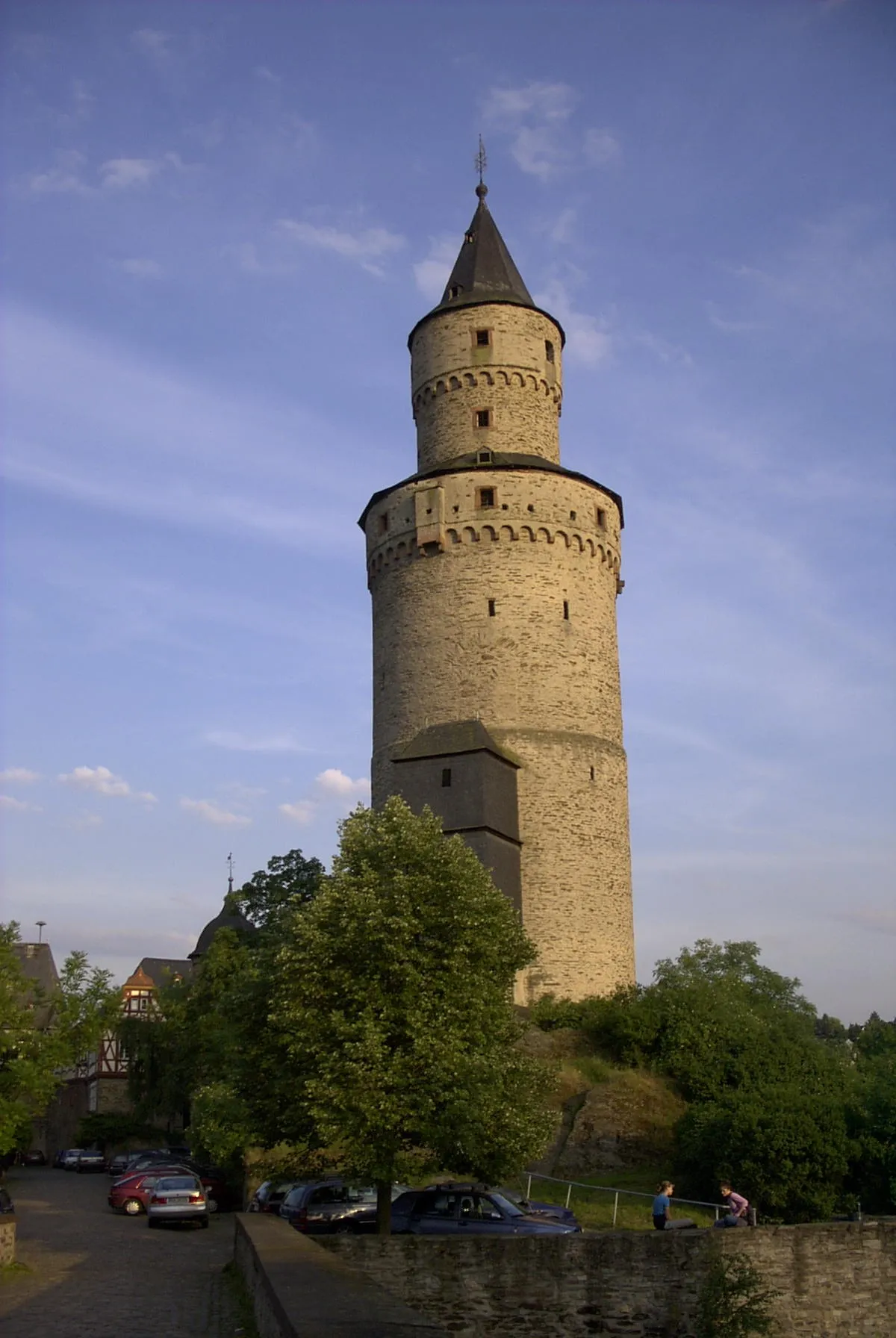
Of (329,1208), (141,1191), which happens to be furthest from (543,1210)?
(141,1191)

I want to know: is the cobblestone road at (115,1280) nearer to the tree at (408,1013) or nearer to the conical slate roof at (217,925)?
the tree at (408,1013)

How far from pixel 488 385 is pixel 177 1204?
24.5 meters

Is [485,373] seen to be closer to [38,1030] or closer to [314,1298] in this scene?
[38,1030]

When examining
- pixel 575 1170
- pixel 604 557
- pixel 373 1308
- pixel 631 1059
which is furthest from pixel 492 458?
pixel 373 1308

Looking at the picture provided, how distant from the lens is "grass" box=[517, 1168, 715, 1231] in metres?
21.5

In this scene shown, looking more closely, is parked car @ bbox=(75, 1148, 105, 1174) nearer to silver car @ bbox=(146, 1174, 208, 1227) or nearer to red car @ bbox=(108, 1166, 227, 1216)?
red car @ bbox=(108, 1166, 227, 1216)

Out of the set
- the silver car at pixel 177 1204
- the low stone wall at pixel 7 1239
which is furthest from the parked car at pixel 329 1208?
the low stone wall at pixel 7 1239

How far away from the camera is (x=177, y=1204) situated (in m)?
22.9

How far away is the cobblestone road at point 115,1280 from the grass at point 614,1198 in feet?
19.4

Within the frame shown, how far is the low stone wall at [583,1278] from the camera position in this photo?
602 inches

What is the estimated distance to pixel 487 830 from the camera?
31719mm

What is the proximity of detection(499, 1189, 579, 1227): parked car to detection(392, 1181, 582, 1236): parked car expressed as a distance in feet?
0.74

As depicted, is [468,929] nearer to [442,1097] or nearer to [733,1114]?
[442,1097]

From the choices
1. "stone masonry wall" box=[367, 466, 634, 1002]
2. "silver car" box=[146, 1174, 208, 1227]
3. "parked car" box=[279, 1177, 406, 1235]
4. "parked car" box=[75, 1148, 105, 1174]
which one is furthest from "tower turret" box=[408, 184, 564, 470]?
"parked car" box=[75, 1148, 105, 1174]
